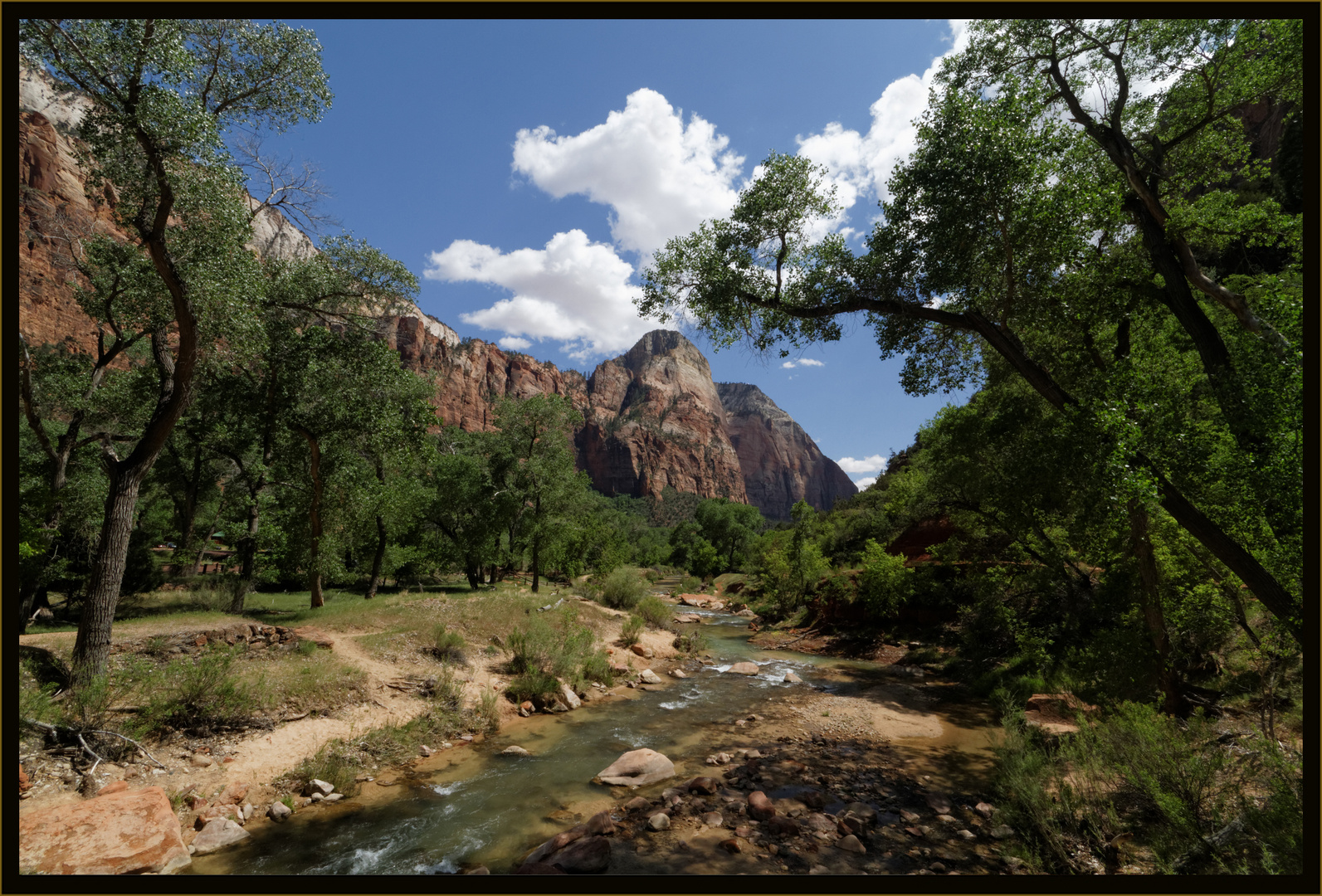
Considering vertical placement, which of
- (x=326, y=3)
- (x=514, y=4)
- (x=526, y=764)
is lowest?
(x=526, y=764)

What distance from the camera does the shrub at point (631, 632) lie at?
21.8 metres

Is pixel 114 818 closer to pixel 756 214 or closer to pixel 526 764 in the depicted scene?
pixel 526 764

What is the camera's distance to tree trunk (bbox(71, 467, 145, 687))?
323 inches

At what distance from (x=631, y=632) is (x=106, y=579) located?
16.9 m

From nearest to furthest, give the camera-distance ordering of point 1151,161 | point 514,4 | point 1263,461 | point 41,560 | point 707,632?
point 514,4 → point 1263,461 → point 1151,161 → point 41,560 → point 707,632

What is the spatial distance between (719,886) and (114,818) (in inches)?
282

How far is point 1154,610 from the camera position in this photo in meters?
9.59

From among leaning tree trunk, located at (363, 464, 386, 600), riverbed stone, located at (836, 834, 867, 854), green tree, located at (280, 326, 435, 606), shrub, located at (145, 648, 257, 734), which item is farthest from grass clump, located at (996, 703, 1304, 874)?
leaning tree trunk, located at (363, 464, 386, 600)

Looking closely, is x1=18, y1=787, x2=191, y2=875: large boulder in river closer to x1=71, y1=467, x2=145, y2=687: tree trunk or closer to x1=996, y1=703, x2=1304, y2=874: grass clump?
x1=71, y1=467, x2=145, y2=687: tree trunk

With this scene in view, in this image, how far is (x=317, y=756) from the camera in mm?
8617

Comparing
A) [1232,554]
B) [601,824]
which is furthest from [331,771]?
[1232,554]

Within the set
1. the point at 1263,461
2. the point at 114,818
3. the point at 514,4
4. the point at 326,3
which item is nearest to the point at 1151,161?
the point at 1263,461

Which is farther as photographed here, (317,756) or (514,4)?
(317,756)

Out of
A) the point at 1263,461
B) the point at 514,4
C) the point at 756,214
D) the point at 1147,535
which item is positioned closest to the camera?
the point at 514,4
